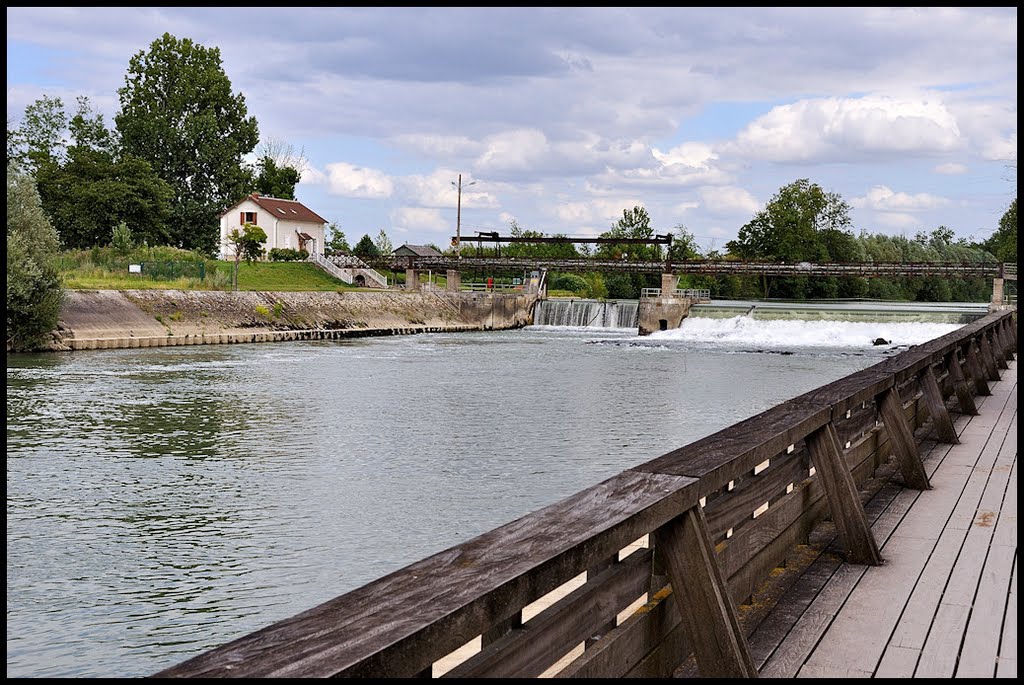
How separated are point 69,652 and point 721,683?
6.56 metres

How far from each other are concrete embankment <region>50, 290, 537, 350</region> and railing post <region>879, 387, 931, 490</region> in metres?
33.6

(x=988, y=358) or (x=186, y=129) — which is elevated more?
(x=186, y=129)

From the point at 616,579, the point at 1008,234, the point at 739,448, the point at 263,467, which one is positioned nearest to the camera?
the point at 616,579

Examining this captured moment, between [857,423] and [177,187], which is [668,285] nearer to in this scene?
[177,187]

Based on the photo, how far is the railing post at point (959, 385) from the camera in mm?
11400

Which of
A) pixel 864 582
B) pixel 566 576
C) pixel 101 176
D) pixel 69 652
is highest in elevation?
pixel 101 176

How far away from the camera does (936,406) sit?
30.7ft

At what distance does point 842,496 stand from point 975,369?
29.7 ft

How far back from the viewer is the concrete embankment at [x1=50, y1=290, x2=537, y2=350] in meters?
39.1

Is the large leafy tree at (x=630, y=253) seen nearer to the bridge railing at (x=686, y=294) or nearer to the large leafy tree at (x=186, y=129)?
the bridge railing at (x=686, y=294)

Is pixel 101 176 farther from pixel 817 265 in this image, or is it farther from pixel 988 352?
pixel 988 352

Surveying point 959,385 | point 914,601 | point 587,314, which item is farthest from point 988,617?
point 587,314

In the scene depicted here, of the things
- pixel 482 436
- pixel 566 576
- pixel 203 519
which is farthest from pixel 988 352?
pixel 566 576

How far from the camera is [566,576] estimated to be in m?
2.62
